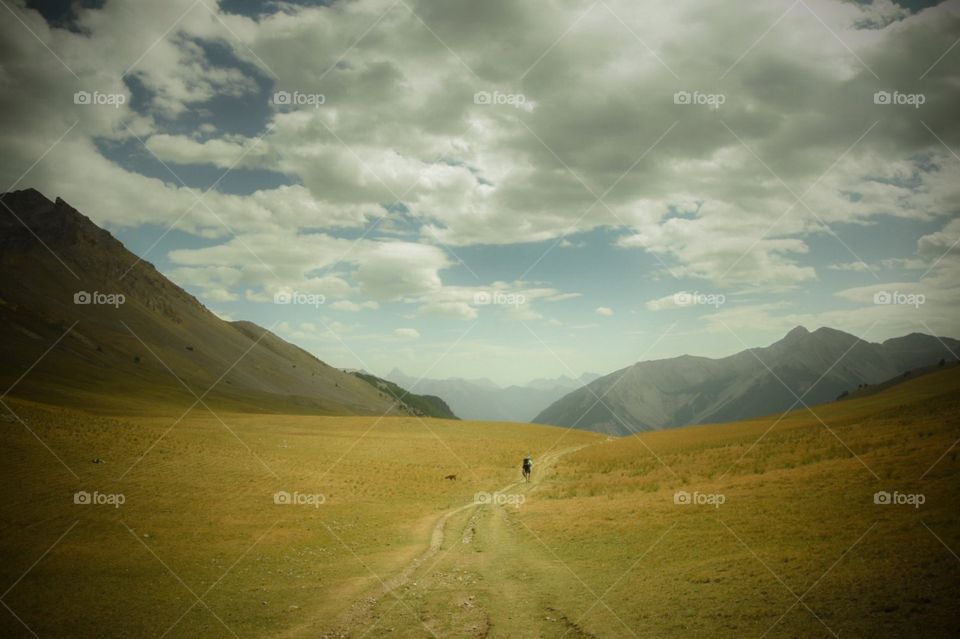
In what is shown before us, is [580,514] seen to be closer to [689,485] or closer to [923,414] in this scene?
[689,485]

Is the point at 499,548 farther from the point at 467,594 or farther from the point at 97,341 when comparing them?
the point at 97,341

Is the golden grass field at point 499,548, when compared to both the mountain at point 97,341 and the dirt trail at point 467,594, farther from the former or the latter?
the mountain at point 97,341

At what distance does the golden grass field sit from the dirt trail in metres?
0.08

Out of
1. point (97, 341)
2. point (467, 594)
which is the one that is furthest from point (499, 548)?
point (97, 341)

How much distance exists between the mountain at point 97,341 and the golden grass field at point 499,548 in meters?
50.0

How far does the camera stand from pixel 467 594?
1413 centimetres

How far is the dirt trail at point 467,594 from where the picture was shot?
38.8 ft

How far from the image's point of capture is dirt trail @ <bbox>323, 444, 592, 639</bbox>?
465 inches

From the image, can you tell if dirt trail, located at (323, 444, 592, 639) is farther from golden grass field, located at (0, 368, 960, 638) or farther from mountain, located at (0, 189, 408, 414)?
mountain, located at (0, 189, 408, 414)

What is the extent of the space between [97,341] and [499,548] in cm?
14314

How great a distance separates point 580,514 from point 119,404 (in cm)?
7507

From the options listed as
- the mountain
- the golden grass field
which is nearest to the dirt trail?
the golden grass field

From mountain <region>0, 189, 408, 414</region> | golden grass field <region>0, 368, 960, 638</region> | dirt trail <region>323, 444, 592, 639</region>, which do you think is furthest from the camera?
mountain <region>0, 189, 408, 414</region>

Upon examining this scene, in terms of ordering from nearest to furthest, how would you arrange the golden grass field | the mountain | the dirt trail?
the golden grass field → the dirt trail → the mountain
